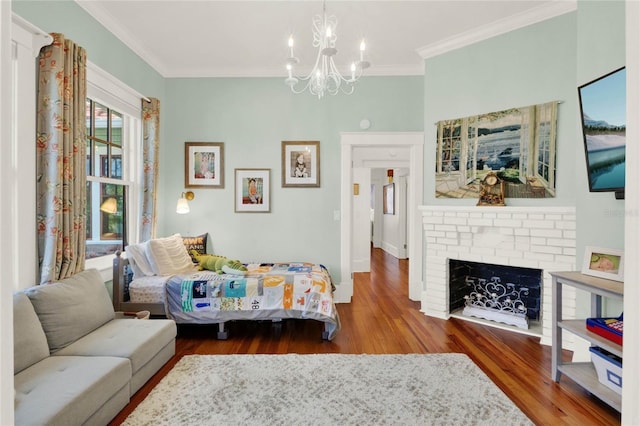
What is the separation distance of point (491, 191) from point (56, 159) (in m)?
3.83

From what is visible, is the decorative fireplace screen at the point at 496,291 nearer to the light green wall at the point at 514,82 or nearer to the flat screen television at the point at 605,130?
the light green wall at the point at 514,82

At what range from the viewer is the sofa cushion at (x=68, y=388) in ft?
4.65

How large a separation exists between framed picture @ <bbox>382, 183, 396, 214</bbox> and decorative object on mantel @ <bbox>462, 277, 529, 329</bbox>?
14.2 feet

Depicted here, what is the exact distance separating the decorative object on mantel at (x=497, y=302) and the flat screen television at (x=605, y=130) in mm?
1590

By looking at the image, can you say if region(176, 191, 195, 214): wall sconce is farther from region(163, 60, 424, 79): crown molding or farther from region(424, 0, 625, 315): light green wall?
region(424, 0, 625, 315): light green wall

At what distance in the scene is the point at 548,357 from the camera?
2.63 metres

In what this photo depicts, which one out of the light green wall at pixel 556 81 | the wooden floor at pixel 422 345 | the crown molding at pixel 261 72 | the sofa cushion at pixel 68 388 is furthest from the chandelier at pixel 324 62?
the wooden floor at pixel 422 345

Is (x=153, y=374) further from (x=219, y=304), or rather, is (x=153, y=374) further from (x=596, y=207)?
(x=596, y=207)

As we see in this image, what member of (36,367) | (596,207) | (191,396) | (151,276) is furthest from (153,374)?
(596,207)

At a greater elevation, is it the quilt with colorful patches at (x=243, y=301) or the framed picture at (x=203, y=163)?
the framed picture at (x=203, y=163)

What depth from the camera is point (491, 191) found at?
3195 mm

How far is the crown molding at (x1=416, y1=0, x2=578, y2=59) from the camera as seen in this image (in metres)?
2.82

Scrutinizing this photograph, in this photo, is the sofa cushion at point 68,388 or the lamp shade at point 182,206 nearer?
the sofa cushion at point 68,388

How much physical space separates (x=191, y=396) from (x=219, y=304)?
944 millimetres
